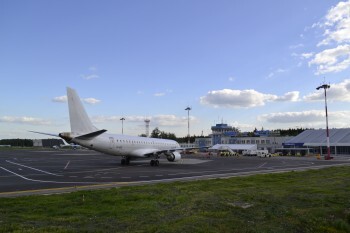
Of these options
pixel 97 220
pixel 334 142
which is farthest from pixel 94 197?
pixel 334 142

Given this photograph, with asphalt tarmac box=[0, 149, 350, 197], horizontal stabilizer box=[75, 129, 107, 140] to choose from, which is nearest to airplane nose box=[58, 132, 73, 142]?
horizontal stabilizer box=[75, 129, 107, 140]

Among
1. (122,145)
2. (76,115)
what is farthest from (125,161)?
(76,115)

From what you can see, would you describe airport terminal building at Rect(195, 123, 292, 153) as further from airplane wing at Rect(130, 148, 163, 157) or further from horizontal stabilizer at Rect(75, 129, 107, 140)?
horizontal stabilizer at Rect(75, 129, 107, 140)

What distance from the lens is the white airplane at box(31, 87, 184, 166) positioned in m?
39.2

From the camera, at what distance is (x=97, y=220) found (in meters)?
11.2

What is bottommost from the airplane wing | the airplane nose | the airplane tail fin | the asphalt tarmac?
the asphalt tarmac

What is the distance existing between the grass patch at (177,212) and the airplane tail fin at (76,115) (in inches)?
919

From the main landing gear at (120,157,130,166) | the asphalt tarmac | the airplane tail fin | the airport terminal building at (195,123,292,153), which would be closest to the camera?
the asphalt tarmac

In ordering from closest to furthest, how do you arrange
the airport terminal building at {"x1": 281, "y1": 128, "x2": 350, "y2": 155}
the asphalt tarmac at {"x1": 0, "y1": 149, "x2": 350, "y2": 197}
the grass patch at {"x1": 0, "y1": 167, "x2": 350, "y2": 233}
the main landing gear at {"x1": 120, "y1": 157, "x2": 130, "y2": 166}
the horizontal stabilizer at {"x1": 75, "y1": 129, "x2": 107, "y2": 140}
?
the grass patch at {"x1": 0, "y1": 167, "x2": 350, "y2": 233}
the asphalt tarmac at {"x1": 0, "y1": 149, "x2": 350, "y2": 197}
the horizontal stabilizer at {"x1": 75, "y1": 129, "x2": 107, "y2": 140}
the main landing gear at {"x1": 120, "y1": 157, "x2": 130, "y2": 166}
the airport terminal building at {"x1": 281, "y1": 128, "x2": 350, "y2": 155}

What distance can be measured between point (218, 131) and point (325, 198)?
153553 millimetres

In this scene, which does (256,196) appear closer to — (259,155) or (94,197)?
(94,197)

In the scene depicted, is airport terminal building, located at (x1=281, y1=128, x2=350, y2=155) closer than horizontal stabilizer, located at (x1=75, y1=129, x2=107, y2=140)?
No

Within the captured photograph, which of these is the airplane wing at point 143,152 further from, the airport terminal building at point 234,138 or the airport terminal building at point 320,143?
the airport terminal building at point 234,138

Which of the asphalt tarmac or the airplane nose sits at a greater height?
the airplane nose
